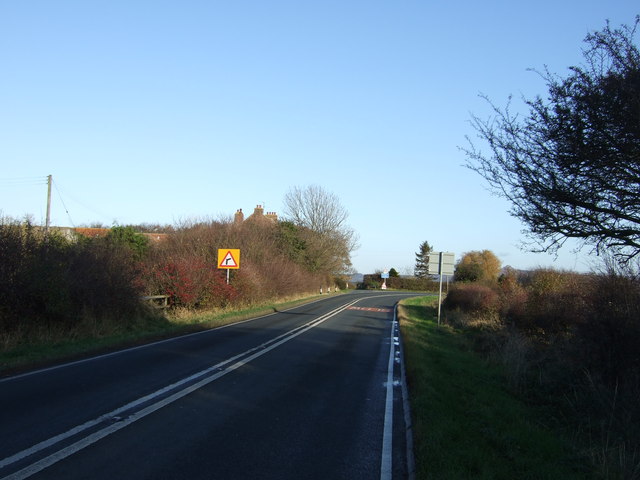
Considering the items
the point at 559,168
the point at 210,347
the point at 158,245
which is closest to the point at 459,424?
the point at 559,168

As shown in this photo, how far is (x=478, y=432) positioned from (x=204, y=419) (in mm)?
3638

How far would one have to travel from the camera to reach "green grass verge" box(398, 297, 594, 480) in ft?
16.9

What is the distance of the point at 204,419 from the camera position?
258 inches

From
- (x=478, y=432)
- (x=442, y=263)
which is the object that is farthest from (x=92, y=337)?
(x=442, y=263)

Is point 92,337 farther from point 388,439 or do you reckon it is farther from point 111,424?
point 388,439

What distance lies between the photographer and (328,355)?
13.0 meters

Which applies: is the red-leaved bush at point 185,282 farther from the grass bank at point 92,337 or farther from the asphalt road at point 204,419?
the asphalt road at point 204,419

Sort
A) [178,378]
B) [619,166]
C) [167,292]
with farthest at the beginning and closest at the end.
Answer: [167,292], [178,378], [619,166]

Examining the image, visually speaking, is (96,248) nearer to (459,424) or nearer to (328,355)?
(328,355)

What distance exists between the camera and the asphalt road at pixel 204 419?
496cm

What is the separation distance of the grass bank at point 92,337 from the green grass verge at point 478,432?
25.5 ft

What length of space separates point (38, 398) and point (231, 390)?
2879mm

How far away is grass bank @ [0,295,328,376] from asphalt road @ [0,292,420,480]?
88cm

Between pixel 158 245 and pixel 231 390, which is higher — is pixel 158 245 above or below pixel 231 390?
above
